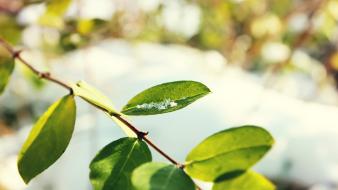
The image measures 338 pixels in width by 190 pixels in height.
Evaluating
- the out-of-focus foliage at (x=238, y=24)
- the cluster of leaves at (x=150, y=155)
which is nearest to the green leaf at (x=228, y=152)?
the cluster of leaves at (x=150, y=155)

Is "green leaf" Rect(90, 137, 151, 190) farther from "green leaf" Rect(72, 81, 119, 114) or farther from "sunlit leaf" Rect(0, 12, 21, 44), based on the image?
"sunlit leaf" Rect(0, 12, 21, 44)

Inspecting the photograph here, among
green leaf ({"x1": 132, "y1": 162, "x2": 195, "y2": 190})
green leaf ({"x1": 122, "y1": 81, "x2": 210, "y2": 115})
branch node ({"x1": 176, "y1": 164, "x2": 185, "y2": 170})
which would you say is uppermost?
green leaf ({"x1": 122, "y1": 81, "x2": 210, "y2": 115})

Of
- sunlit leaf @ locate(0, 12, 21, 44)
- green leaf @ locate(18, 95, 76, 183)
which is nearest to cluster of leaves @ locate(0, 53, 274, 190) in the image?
Result: green leaf @ locate(18, 95, 76, 183)

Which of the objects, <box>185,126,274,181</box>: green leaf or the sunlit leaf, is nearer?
<box>185,126,274,181</box>: green leaf

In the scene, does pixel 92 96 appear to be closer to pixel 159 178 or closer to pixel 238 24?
pixel 159 178

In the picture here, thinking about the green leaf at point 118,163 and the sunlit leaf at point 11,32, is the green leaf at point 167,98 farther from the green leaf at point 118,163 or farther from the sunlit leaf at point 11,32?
the sunlit leaf at point 11,32

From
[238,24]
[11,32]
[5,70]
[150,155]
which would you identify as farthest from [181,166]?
[238,24]

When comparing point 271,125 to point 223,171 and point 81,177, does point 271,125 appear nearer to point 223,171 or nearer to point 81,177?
point 81,177
